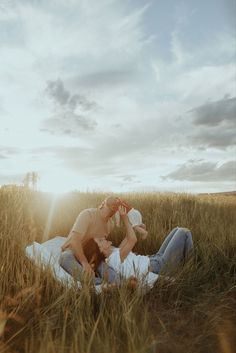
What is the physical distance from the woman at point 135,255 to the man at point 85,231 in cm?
11

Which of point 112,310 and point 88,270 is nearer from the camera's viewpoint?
point 112,310

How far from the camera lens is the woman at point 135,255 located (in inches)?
214

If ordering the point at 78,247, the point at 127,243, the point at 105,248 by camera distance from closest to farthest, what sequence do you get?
1. the point at 78,247
2. the point at 105,248
3. the point at 127,243

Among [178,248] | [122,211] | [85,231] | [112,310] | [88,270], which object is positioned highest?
[122,211]

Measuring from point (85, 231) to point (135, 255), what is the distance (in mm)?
793

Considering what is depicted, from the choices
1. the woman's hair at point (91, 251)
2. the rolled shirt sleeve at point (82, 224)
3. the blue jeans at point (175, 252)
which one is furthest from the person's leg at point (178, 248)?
the rolled shirt sleeve at point (82, 224)

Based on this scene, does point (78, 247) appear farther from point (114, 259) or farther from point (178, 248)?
point (178, 248)

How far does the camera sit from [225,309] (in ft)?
15.3

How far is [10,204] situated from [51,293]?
200 centimetres

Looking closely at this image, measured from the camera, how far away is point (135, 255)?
5.87 metres

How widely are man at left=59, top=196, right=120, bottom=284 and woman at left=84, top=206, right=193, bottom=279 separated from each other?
0.11 m

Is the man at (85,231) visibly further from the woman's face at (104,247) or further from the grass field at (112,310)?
the grass field at (112,310)

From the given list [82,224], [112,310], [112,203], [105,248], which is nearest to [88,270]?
[105,248]

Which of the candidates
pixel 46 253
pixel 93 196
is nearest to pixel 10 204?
pixel 46 253
